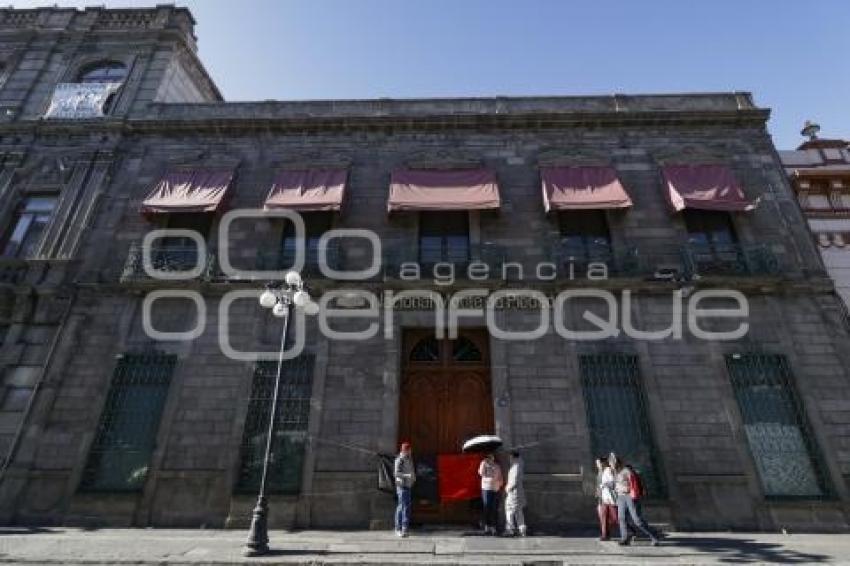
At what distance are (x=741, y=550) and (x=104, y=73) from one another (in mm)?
21935

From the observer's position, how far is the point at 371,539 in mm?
9156

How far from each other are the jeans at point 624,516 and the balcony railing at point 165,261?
35.3 ft

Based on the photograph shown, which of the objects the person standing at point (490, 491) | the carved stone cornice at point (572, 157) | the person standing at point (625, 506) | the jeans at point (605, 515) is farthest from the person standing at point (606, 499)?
the carved stone cornice at point (572, 157)

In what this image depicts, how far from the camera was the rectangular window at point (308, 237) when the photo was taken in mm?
13688

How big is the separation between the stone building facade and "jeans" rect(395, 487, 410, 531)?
2.72 ft

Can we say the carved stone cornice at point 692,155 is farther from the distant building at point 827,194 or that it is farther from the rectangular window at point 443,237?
the rectangular window at point 443,237

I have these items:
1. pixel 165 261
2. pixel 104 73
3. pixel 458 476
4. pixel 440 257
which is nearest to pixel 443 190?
pixel 440 257

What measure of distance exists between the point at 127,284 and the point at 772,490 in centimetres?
1555

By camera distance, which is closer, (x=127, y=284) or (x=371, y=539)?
(x=371, y=539)

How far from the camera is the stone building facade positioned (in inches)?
427

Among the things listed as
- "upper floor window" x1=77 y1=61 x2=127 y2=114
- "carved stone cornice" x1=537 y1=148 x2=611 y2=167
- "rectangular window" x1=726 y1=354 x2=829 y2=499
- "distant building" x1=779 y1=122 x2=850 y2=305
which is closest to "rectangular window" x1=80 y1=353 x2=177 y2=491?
"upper floor window" x1=77 y1=61 x2=127 y2=114

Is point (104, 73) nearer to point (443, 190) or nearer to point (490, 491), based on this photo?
point (443, 190)

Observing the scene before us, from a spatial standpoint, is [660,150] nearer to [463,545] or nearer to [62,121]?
Answer: [463,545]

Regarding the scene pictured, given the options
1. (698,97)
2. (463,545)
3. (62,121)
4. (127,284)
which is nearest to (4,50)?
(62,121)
